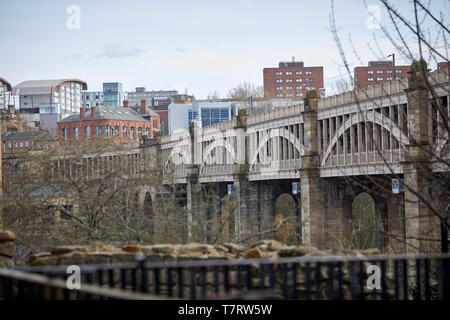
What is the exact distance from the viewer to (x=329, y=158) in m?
36.8

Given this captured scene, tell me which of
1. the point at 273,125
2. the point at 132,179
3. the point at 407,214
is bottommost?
the point at 407,214

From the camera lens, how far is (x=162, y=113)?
118 m

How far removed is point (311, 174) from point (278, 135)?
5128 millimetres

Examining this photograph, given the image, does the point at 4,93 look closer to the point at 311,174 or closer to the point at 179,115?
the point at 179,115

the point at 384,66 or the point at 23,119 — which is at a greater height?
the point at 384,66

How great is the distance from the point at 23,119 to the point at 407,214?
317ft

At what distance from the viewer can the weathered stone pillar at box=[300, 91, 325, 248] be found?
37406 millimetres

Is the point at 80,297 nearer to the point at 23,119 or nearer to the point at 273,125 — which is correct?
the point at 273,125

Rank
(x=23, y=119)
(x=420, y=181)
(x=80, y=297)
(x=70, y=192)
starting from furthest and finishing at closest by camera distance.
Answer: (x=23, y=119) < (x=420, y=181) < (x=70, y=192) < (x=80, y=297)

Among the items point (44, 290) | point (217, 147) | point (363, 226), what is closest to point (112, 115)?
point (217, 147)

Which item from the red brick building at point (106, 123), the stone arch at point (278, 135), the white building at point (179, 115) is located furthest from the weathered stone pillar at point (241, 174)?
the white building at point (179, 115)

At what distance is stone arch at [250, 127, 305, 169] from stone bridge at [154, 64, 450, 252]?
64 mm

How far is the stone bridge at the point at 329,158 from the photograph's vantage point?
2798cm
